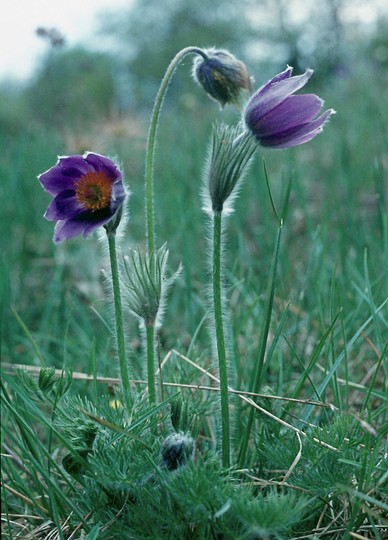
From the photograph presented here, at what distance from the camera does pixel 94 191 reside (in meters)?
1.16

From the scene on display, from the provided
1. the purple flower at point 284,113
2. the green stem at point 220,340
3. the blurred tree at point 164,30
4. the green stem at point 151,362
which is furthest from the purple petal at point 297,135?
the blurred tree at point 164,30

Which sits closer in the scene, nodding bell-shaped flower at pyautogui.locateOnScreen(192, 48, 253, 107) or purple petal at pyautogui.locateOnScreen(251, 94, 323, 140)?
purple petal at pyautogui.locateOnScreen(251, 94, 323, 140)

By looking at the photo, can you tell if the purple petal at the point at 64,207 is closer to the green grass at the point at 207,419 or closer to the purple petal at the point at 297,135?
the green grass at the point at 207,419

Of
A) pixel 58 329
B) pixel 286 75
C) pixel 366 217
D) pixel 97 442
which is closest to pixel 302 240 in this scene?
pixel 366 217

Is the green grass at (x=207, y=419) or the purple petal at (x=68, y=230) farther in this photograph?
the purple petal at (x=68, y=230)

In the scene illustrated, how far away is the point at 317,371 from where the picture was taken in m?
1.61

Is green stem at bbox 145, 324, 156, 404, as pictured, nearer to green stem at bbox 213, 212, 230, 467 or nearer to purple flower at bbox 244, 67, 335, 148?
green stem at bbox 213, 212, 230, 467

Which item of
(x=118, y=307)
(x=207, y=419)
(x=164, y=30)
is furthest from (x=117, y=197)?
(x=164, y=30)

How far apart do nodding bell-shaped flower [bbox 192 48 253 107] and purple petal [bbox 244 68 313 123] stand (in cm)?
16

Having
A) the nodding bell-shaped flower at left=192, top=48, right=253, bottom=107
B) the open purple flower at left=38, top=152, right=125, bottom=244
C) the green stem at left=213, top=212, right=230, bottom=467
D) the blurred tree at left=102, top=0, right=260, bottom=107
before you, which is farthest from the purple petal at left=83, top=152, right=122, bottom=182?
the blurred tree at left=102, top=0, right=260, bottom=107

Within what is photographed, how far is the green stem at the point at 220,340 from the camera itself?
110 cm

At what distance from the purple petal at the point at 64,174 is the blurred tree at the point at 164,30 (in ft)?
73.6

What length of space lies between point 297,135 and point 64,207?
0.43 metres

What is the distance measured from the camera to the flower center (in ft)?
3.77
